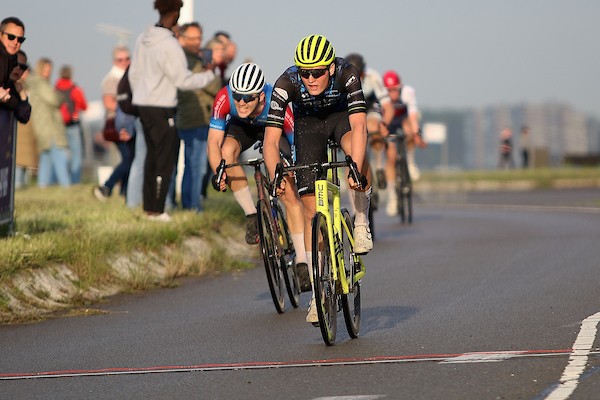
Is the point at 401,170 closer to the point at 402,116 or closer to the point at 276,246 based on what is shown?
the point at 402,116

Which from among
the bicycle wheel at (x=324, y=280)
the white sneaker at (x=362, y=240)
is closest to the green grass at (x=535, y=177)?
the white sneaker at (x=362, y=240)

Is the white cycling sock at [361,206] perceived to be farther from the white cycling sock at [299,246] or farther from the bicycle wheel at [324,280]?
the white cycling sock at [299,246]

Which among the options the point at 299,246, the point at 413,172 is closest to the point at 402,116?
the point at 413,172

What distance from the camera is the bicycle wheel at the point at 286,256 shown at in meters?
11.4

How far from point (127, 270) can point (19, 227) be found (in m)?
1.49

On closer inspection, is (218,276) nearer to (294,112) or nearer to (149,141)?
(149,141)

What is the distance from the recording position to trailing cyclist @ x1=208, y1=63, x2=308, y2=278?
11133 millimetres

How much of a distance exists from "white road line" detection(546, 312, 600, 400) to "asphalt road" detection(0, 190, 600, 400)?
1 cm

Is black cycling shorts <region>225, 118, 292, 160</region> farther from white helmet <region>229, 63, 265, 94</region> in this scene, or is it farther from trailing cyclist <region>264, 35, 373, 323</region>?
trailing cyclist <region>264, 35, 373, 323</region>

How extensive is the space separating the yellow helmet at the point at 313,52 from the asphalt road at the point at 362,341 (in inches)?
72.1

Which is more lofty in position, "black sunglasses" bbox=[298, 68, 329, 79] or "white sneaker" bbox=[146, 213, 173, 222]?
"black sunglasses" bbox=[298, 68, 329, 79]

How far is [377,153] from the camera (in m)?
20.6

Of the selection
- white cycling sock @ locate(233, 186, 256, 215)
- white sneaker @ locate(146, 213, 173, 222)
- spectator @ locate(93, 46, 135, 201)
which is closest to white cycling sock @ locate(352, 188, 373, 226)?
white cycling sock @ locate(233, 186, 256, 215)

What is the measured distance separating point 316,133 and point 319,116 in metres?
0.13
